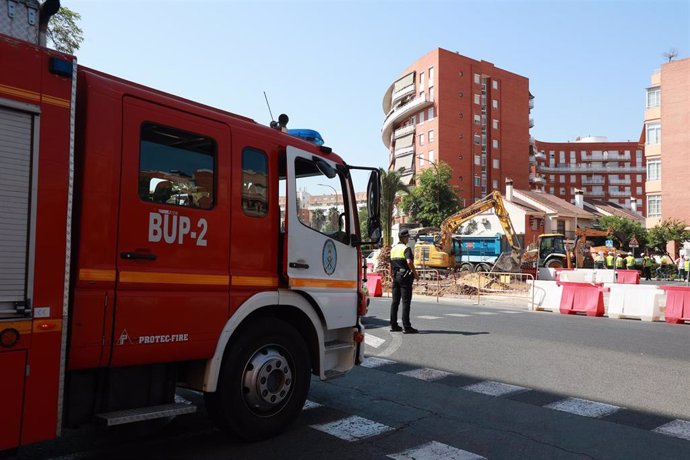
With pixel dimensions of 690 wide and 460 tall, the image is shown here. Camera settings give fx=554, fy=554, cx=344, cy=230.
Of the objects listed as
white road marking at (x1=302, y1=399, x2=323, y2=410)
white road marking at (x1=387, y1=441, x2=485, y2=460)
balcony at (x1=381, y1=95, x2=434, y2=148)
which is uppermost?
balcony at (x1=381, y1=95, x2=434, y2=148)

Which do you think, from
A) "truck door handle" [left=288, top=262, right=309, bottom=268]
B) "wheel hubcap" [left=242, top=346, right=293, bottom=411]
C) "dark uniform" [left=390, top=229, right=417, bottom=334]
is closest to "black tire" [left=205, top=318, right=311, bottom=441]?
"wheel hubcap" [left=242, top=346, right=293, bottom=411]

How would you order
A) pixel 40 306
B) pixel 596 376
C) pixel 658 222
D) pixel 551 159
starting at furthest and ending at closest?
1. pixel 551 159
2. pixel 658 222
3. pixel 596 376
4. pixel 40 306

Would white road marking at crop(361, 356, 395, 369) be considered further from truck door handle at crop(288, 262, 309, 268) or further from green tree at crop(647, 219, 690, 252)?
green tree at crop(647, 219, 690, 252)

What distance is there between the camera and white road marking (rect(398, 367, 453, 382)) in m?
7.07

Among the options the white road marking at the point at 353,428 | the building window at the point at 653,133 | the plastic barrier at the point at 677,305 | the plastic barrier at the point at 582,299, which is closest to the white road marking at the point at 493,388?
the white road marking at the point at 353,428

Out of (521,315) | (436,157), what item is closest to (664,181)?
(436,157)

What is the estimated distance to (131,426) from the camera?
15.1 ft

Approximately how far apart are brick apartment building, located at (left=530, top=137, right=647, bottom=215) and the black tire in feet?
352

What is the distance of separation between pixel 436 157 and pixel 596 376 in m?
60.1

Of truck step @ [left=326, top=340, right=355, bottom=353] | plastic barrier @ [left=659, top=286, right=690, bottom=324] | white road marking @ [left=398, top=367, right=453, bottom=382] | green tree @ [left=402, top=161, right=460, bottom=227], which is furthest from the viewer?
green tree @ [left=402, top=161, right=460, bottom=227]

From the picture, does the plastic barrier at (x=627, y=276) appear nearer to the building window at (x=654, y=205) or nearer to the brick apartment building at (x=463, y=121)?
the building window at (x=654, y=205)

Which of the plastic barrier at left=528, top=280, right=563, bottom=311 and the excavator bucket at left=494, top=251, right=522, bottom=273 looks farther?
the excavator bucket at left=494, top=251, right=522, bottom=273

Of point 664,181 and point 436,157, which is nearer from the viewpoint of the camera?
point 664,181

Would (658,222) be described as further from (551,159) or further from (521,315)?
(551,159)
